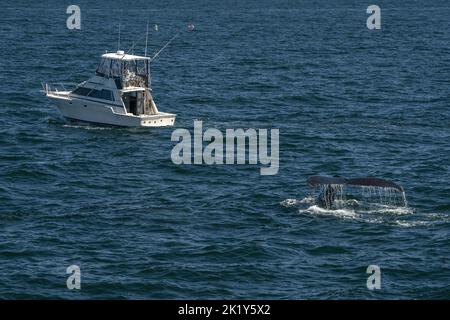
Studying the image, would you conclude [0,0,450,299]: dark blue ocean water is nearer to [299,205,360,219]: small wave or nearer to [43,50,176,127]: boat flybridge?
[299,205,360,219]: small wave

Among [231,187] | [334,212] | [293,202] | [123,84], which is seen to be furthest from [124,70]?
[334,212]

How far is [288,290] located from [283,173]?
21073 millimetres

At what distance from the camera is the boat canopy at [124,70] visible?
254 feet


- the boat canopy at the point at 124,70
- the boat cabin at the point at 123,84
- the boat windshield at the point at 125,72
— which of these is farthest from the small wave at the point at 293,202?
the boat windshield at the point at 125,72

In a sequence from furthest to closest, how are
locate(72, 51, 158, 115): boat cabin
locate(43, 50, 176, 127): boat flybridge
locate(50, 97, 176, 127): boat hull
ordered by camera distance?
locate(72, 51, 158, 115): boat cabin, locate(43, 50, 176, 127): boat flybridge, locate(50, 97, 176, 127): boat hull

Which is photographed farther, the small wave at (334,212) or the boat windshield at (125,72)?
the boat windshield at (125,72)

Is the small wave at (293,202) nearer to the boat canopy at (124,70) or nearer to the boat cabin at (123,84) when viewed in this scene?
the boat cabin at (123,84)

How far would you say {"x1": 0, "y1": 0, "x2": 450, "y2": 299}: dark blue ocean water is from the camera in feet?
150

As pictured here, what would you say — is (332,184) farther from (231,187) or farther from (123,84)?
(123,84)

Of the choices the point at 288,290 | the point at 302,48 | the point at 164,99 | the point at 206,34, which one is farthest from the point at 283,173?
the point at 206,34

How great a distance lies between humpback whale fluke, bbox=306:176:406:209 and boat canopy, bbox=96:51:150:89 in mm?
26207

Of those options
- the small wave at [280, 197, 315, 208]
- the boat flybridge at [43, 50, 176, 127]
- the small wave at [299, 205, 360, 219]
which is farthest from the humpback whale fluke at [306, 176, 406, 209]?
the boat flybridge at [43, 50, 176, 127]

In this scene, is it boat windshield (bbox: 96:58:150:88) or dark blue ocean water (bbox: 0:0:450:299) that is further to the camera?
boat windshield (bbox: 96:58:150:88)

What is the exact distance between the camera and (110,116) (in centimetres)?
7731
